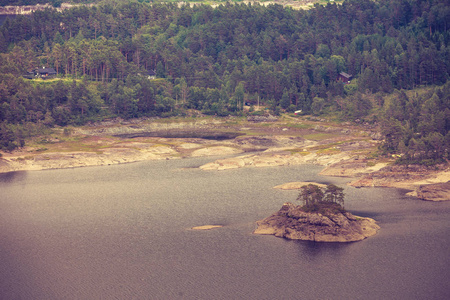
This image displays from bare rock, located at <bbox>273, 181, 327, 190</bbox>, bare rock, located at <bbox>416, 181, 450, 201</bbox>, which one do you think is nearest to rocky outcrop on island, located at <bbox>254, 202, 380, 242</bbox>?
bare rock, located at <bbox>416, 181, 450, 201</bbox>

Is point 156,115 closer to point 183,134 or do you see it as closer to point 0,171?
point 183,134

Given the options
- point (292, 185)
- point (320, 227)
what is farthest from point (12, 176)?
point (320, 227)

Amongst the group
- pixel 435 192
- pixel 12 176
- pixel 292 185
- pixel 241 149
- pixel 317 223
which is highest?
pixel 241 149

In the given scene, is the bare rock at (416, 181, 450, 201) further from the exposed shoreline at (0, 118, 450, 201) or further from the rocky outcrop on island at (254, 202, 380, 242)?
the rocky outcrop on island at (254, 202, 380, 242)

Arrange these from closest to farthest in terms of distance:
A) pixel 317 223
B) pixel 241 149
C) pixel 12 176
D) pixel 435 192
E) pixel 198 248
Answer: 1. pixel 198 248
2. pixel 317 223
3. pixel 435 192
4. pixel 12 176
5. pixel 241 149

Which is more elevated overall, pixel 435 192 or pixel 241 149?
pixel 241 149

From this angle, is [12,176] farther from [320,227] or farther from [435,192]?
[435,192]

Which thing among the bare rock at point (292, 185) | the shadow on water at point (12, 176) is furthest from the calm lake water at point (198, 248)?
the shadow on water at point (12, 176)

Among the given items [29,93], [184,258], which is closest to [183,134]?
[29,93]
